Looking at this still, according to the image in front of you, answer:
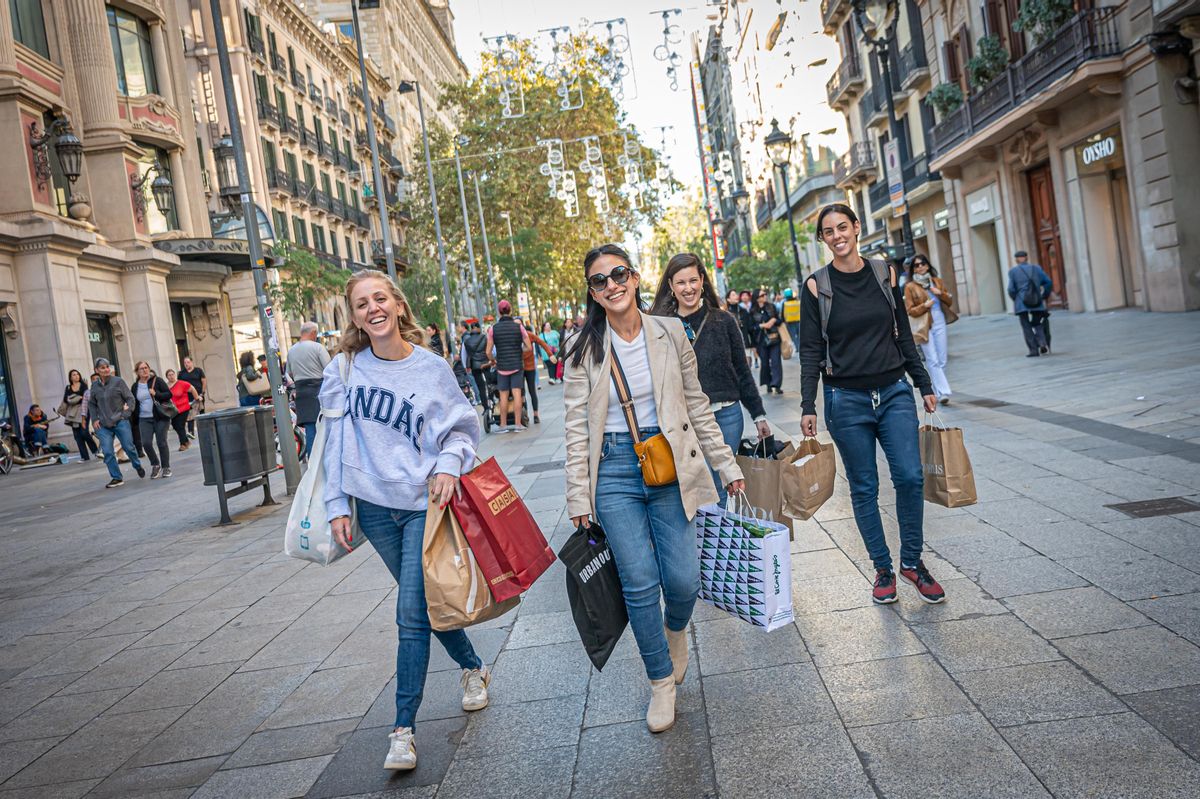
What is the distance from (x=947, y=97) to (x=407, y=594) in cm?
2792

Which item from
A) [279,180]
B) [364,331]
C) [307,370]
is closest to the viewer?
[364,331]

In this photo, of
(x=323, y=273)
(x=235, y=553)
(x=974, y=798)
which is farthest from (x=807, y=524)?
(x=323, y=273)

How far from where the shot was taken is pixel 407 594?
12.8ft

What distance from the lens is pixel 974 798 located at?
9.91ft

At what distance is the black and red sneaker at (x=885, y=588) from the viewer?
5020mm

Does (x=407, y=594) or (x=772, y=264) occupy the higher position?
(x=772, y=264)

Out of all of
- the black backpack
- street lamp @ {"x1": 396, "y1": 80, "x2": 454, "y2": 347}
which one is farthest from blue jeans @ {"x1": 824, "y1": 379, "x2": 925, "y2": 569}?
street lamp @ {"x1": 396, "y1": 80, "x2": 454, "y2": 347}

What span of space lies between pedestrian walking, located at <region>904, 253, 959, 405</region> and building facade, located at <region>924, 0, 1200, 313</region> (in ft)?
26.8

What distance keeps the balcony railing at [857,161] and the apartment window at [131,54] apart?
25600mm

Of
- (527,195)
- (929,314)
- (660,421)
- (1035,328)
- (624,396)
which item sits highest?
(527,195)

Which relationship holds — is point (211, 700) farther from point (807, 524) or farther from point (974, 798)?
point (807, 524)

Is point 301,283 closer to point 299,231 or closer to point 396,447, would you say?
point 299,231

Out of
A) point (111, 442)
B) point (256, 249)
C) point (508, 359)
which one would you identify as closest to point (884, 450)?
point (256, 249)

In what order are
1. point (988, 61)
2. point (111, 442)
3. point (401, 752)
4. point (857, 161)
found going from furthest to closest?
point (857, 161) → point (988, 61) → point (111, 442) → point (401, 752)
